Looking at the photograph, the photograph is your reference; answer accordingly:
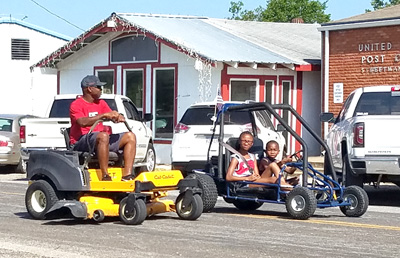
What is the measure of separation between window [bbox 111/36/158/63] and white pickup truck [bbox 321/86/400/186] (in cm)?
1246

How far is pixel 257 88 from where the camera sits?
27.3 m

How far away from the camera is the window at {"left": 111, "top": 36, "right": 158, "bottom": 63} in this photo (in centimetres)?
2811

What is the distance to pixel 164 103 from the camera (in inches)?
1099

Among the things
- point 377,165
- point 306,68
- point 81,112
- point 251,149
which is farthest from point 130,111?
point 81,112

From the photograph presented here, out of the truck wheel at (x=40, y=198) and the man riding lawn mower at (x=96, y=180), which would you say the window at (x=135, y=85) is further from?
the truck wheel at (x=40, y=198)

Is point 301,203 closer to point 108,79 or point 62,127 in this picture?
point 62,127

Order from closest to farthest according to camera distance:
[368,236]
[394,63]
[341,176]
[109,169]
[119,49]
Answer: [368,236] → [109,169] → [341,176] → [394,63] → [119,49]

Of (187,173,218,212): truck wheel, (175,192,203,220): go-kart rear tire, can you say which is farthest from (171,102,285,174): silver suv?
(175,192,203,220): go-kart rear tire

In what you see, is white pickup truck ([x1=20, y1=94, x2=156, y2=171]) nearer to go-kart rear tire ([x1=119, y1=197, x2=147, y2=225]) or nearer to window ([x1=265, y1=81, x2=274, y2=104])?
window ([x1=265, y1=81, x2=274, y2=104])

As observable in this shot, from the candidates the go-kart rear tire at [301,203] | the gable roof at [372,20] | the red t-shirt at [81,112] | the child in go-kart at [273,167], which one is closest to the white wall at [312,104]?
the gable roof at [372,20]

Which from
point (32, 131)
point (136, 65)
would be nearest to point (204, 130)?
point (32, 131)

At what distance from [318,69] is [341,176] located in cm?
1272

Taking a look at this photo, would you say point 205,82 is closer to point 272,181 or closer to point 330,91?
point 330,91

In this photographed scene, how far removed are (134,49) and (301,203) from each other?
16.9 m
